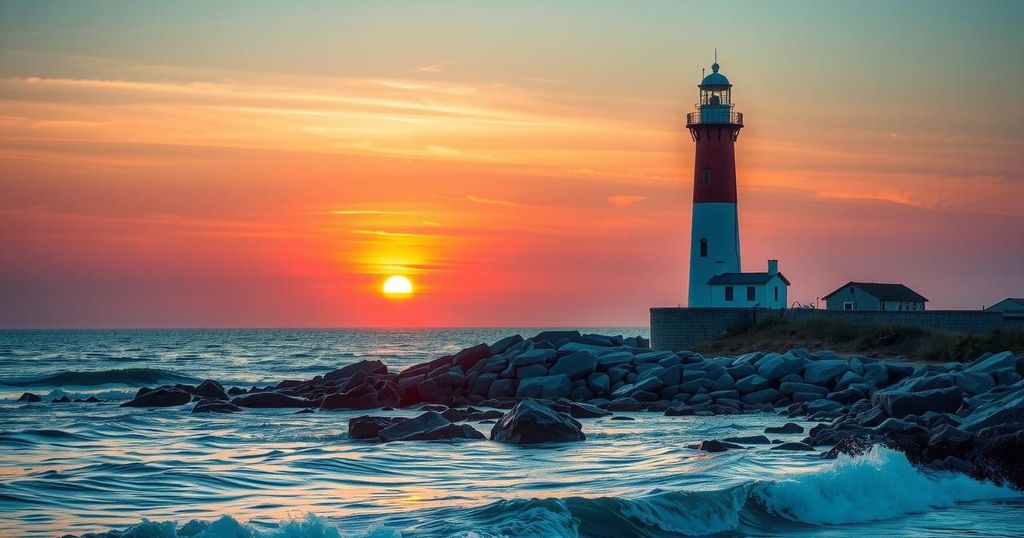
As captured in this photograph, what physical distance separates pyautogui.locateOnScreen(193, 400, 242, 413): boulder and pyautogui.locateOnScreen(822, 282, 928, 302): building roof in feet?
95.8

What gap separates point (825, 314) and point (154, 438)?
81.8 ft

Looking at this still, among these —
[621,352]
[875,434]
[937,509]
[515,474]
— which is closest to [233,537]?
[515,474]

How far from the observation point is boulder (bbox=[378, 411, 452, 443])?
18.4 m

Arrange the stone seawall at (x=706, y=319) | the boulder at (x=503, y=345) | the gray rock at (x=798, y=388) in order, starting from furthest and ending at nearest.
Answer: the stone seawall at (x=706, y=319)
the boulder at (x=503, y=345)
the gray rock at (x=798, y=388)

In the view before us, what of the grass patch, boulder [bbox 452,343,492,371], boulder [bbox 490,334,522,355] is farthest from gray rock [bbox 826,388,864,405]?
boulder [bbox 452,343,492,371]

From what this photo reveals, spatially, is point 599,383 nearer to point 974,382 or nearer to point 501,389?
point 501,389

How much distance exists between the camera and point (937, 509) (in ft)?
43.1

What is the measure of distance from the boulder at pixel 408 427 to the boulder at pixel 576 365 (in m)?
Result: 8.60

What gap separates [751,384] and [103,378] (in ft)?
80.5

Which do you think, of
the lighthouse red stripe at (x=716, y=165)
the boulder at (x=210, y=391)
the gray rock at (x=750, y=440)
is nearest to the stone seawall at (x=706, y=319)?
the lighthouse red stripe at (x=716, y=165)

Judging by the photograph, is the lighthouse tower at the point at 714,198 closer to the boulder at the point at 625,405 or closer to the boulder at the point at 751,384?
the boulder at the point at 751,384

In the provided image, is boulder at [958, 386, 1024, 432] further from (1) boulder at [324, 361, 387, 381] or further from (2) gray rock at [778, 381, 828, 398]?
(1) boulder at [324, 361, 387, 381]

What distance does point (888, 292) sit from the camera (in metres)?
46.0

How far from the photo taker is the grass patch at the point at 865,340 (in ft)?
98.7
